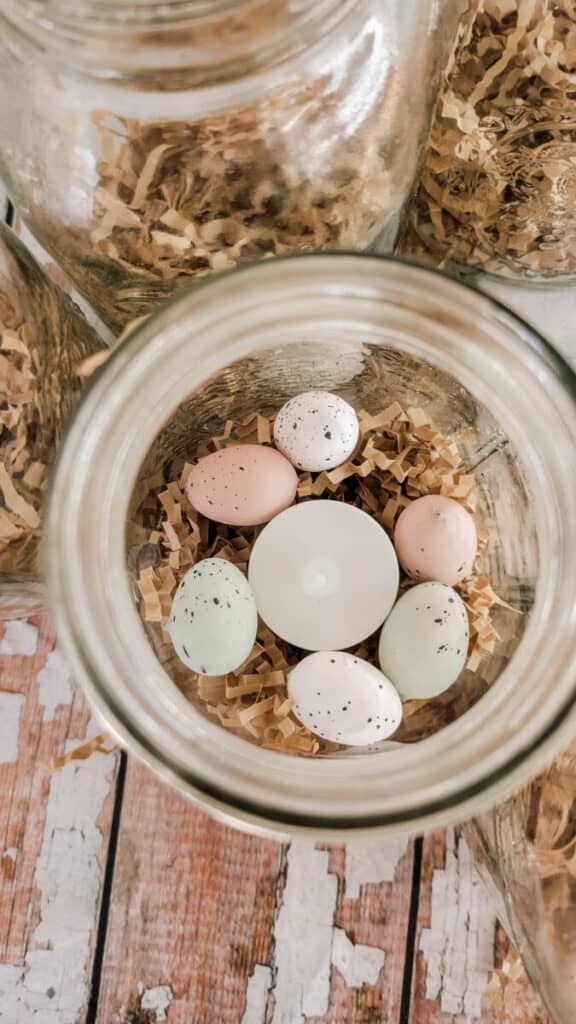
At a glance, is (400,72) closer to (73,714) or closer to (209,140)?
(209,140)

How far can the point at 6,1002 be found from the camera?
542mm

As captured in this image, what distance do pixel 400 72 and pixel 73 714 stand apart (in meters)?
0.42

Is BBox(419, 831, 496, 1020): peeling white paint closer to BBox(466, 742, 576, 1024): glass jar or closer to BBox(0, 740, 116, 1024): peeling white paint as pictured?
BBox(466, 742, 576, 1024): glass jar

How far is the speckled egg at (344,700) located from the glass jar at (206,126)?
0.18m

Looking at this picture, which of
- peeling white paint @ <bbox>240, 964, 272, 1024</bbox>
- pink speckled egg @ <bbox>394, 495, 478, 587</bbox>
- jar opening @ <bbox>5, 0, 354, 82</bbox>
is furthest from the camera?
peeling white paint @ <bbox>240, 964, 272, 1024</bbox>

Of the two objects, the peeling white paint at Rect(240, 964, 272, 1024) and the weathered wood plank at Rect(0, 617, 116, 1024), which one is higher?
the weathered wood plank at Rect(0, 617, 116, 1024)

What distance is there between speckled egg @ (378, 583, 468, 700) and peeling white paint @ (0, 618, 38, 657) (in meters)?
0.29

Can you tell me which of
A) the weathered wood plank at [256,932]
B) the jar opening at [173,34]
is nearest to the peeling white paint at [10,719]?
the weathered wood plank at [256,932]

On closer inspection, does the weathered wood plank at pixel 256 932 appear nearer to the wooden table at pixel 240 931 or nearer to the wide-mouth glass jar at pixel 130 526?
the wooden table at pixel 240 931

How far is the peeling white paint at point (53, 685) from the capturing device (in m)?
0.56

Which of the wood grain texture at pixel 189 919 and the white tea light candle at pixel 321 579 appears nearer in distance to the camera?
the white tea light candle at pixel 321 579

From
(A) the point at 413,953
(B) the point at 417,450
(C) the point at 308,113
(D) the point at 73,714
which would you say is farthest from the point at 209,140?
(A) the point at 413,953

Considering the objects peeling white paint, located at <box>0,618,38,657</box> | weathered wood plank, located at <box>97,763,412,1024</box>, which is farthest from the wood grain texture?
peeling white paint, located at <box>0,618,38,657</box>

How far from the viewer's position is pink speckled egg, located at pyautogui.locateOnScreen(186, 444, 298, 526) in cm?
37
